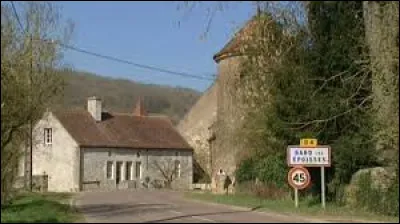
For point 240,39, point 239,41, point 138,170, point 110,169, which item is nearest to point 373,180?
point 240,39

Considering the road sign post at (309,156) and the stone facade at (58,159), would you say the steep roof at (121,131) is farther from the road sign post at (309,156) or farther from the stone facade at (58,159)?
the road sign post at (309,156)

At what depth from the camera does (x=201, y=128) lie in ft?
249

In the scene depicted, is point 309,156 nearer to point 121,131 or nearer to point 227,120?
point 227,120

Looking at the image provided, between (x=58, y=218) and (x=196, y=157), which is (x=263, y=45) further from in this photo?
(x=196, y=157)

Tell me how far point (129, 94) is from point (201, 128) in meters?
77.6

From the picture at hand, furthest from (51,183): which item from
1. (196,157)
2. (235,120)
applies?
(235,120)

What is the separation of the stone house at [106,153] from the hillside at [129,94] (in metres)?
52.4

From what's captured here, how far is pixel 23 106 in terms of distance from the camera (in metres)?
26.6

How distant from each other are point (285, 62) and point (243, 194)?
11113 mm

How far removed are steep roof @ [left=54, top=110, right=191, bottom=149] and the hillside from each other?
49.6 metres

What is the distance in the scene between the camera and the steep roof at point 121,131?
66.7 meters

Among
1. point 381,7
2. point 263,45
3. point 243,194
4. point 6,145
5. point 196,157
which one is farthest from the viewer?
point 196,157

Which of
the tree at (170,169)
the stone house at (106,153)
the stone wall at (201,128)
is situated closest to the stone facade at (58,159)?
the stone house at (106,153)

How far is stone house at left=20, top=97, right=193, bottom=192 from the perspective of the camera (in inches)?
2544
